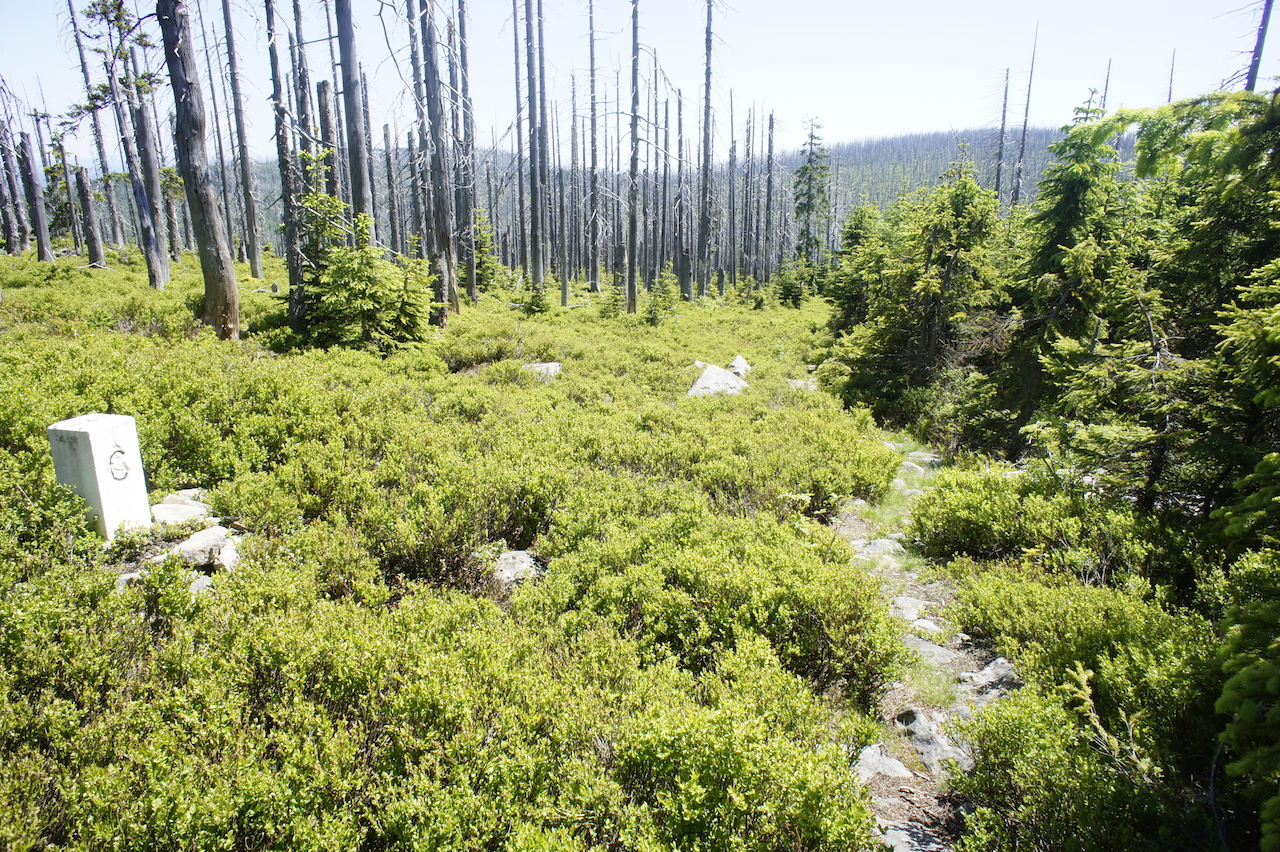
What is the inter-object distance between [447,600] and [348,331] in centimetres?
850

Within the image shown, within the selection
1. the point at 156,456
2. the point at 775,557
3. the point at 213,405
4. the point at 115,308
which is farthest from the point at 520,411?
the point at 115,308

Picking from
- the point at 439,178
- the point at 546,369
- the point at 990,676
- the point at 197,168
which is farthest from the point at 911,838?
the point at 439,178

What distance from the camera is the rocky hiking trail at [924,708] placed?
10.1 feet

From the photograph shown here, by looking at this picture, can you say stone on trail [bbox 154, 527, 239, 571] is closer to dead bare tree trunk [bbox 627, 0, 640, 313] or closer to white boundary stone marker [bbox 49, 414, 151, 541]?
white boundary stone marker [bbox 49, 414, 151, 541]

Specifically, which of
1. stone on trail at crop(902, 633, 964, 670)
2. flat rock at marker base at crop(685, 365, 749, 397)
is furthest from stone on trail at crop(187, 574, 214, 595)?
flat rock at marker base at crop(685, 365, 749, 397)

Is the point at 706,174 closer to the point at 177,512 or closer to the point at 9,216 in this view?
the point at 177,512

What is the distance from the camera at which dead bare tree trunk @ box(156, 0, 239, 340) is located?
950cm

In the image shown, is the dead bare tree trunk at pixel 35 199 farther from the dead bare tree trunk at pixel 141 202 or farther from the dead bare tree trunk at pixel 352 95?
the dead bare tree trunk at pixel 352 95

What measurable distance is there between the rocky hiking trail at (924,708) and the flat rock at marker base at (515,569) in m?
2.76

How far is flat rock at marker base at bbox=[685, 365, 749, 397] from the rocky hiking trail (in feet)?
19.1

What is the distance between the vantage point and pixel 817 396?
37.7ft

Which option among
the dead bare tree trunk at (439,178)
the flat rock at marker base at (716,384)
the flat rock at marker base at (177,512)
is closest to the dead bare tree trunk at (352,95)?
the dead bare tree trunk at (439,178)

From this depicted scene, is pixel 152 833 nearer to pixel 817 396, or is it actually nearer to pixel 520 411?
pixel 520 411

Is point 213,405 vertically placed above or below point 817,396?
above
